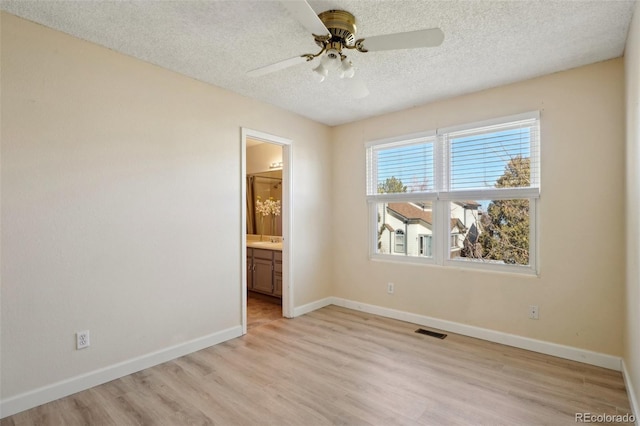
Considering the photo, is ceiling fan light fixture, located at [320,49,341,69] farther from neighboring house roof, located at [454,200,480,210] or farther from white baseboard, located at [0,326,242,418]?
white baseboard, located at [0,326,242,418]

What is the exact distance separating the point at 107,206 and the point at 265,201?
10.1ft

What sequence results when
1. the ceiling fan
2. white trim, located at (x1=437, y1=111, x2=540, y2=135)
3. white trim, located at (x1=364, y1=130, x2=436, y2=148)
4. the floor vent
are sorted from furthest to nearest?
1. white trim, located at (x1=364, y1=130, x2=436, y2=148)
2. the floor vent
3. white trim, located at (x1=437, y1=111, x2=540, y2=135)
4. the ceiling fan

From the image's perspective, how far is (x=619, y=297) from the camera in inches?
105

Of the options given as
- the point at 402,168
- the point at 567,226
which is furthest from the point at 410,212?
the point at 567,226

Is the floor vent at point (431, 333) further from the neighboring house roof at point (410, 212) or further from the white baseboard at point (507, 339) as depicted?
the neighboring house roof at point (410, 212)

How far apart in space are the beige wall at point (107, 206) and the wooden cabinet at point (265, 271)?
114cm

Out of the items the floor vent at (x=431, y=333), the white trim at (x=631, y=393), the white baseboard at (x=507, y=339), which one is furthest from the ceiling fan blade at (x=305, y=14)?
the white baseboard at (x=507, y=339)

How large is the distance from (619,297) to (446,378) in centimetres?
156

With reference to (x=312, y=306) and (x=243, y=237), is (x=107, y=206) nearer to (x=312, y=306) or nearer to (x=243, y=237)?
(x=243, y=237)

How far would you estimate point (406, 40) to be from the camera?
6.21 feet

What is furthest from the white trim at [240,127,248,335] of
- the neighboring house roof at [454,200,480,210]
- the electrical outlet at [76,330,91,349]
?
the neighboring house roof at [454,200,480,210]

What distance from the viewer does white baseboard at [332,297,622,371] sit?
273 centimetres

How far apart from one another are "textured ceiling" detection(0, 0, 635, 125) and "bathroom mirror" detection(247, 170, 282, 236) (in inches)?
93.1

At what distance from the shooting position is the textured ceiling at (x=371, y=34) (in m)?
2.02
